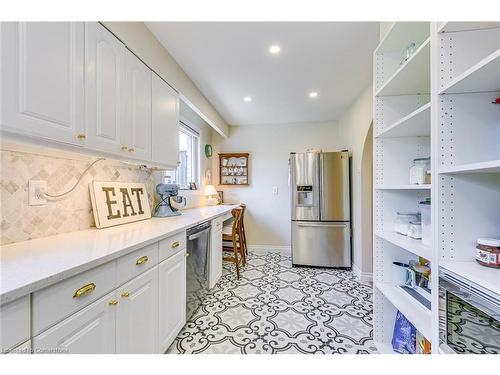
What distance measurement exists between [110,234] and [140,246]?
0.35 m

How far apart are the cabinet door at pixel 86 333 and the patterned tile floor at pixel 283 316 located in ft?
2.57

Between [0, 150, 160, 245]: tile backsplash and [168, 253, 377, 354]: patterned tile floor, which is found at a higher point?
[0, 150, 160, 245]: tile backsplash

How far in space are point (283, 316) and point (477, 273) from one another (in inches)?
61.5

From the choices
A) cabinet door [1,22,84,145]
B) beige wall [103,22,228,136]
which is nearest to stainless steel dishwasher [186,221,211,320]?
cabinet door [1,22,84,145]

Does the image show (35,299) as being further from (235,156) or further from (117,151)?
(235,156)

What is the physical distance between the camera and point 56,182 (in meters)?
1.30

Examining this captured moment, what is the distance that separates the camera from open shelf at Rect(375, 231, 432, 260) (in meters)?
1.06

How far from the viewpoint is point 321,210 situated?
325cm

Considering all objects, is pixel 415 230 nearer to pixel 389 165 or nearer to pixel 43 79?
pixel 389 165

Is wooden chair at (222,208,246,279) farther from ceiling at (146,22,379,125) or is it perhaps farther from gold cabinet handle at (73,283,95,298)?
gold cabinet handle at (73,283,95,298)

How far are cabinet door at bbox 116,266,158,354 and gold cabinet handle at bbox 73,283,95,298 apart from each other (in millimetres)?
185

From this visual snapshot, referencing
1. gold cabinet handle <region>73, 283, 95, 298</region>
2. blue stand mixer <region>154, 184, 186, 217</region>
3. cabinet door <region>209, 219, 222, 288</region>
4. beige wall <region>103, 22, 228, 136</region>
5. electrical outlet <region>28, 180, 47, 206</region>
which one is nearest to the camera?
gold cabinet handle <region>73, 283, 95, 298</region>

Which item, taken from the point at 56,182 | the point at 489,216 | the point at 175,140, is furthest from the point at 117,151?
the point at 489,216

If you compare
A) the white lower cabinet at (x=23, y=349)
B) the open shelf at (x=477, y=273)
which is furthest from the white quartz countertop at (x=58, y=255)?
the open shelf at (x=477, y=273)
